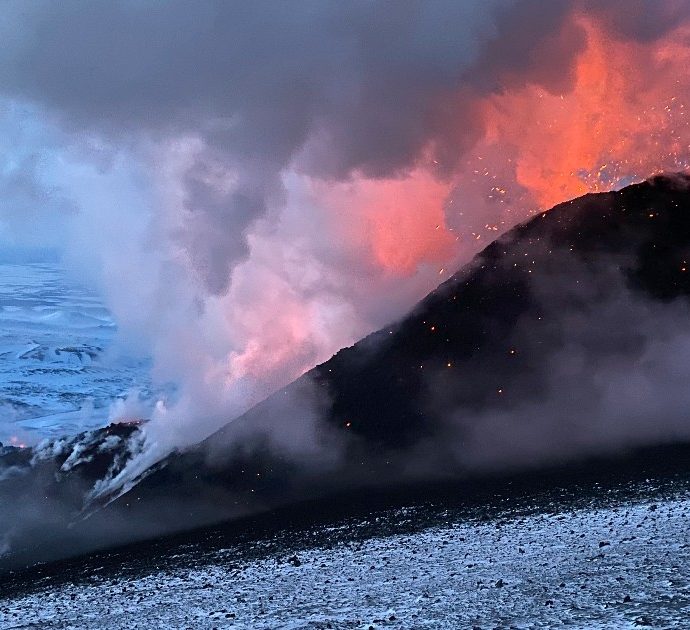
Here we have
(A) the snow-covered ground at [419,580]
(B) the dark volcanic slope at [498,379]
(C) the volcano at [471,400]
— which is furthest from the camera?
(B) the dark volcanic slope at [498,379]

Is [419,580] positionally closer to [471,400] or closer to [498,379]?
[471,400]

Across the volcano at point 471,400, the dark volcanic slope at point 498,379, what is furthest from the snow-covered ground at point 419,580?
the dark volcanic slope at point 498,379

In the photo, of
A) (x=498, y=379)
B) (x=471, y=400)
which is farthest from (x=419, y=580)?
(x=498, y=379)

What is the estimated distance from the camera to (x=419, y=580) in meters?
20.5

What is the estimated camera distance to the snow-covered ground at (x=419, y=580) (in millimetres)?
17234

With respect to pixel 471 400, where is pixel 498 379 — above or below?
above

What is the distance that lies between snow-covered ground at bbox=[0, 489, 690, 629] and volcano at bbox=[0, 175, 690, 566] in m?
6.83

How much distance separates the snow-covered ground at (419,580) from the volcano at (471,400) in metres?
6.83

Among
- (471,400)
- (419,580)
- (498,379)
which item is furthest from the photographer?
(498,379)

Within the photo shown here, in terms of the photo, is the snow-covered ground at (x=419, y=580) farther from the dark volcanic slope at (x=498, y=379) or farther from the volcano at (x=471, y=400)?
the dark volcanic slope at (x=498, y=379)

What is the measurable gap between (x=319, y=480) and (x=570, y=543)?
654 inches

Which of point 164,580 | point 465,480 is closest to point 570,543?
point 465,480

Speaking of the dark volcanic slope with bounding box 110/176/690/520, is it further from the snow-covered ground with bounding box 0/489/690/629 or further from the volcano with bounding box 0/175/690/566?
the snow-covered ground with bounding box 0/489/690/629

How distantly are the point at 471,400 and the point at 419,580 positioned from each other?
846 inches
